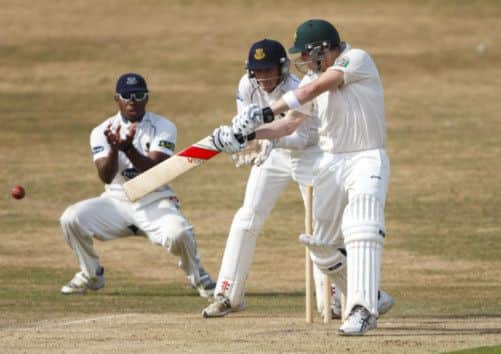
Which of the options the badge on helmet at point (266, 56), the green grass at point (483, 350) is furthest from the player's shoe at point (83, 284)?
the green grass at point (483, 350)

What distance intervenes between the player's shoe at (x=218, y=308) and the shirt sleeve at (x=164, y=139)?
1683 millimetres

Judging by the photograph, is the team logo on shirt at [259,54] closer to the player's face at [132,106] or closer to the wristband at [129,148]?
the wristband at [129,148]

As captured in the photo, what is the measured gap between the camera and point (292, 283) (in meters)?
11.7

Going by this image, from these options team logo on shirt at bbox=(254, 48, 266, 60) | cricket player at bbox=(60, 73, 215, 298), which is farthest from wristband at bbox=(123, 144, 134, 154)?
team logo on shirt at bbox=(254, 48, 266, 60)

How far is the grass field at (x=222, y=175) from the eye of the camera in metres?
8.49

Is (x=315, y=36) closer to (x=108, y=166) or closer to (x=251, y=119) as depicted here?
(x=251, y=119)

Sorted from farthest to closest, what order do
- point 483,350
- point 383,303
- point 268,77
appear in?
1. point 268,77
2. point 383,303
3. point 483,350

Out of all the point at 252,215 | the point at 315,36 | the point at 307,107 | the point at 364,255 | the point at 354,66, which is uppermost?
the point at 315,36

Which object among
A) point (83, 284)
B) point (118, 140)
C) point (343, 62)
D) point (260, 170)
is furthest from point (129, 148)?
point (343, 62)

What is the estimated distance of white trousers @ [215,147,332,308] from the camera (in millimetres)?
9336

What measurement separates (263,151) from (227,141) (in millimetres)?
969

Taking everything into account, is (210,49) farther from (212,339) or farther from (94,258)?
(212,339)

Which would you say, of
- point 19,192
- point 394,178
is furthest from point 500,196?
point 19,192

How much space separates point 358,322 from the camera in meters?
7.72
